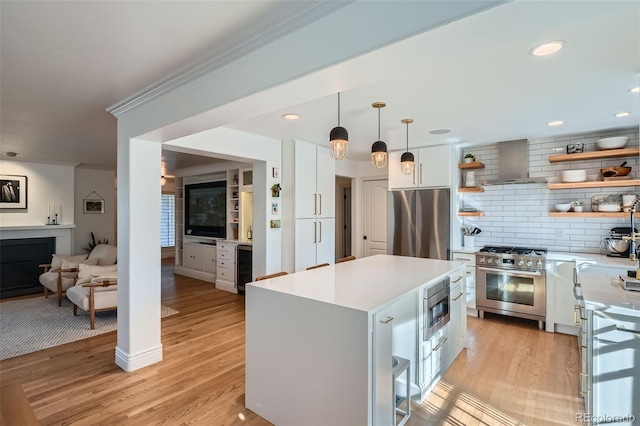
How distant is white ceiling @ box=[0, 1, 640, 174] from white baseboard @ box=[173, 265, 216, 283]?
11.0 ft

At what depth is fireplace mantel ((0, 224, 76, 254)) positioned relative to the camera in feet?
18.6

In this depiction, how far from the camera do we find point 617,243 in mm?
3670

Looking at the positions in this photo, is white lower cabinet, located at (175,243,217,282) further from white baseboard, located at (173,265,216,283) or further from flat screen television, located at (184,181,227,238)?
flat screen television, located at (184,181,227,238)

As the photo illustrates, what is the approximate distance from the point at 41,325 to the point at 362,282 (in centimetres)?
431

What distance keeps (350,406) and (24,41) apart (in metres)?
2.71

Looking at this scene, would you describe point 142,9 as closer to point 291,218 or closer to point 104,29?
point 104,29

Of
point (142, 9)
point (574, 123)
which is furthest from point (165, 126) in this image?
point (574, 123)

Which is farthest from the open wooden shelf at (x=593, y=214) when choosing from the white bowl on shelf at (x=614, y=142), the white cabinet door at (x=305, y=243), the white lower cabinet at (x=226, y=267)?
the white lower cabinet at (x=226, y=267)

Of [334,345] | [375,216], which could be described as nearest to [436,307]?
[334,345]

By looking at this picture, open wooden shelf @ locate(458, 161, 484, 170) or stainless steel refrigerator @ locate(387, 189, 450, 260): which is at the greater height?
open wooden shelf @ locate(458, 161, 484, 170)

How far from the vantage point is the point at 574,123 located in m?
3.51

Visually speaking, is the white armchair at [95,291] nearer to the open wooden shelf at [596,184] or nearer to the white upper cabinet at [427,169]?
the white upper cabinet at [427,169]

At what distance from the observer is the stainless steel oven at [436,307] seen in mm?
2396

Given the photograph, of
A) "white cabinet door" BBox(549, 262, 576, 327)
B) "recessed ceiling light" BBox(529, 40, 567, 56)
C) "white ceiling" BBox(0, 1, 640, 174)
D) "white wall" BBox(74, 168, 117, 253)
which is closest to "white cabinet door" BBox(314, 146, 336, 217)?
"white ceiling" BBox(0, 1, 640, 174)
